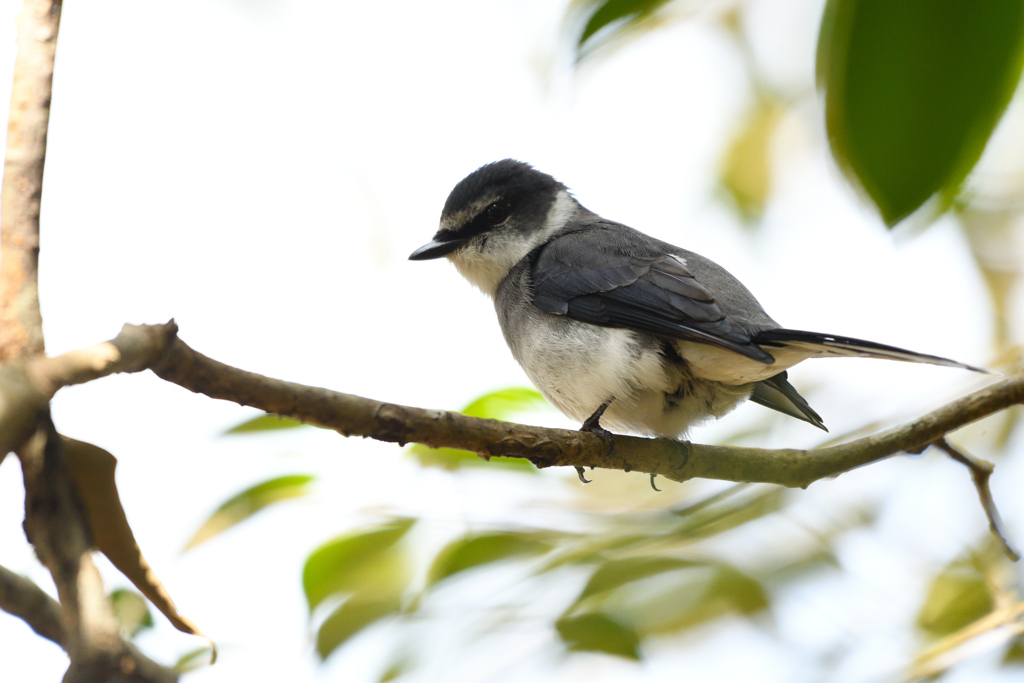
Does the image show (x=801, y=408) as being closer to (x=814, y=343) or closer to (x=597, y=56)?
(x=814, y=343)

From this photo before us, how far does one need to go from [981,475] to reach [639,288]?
1.10m

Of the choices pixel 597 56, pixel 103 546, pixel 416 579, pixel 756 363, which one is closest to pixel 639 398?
pixel 756 363

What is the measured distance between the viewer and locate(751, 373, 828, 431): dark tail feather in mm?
2557

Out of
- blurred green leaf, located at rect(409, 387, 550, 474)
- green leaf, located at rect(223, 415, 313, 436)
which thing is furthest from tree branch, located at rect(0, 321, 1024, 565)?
green leaf, located at rect(223, 415, 313, 436)

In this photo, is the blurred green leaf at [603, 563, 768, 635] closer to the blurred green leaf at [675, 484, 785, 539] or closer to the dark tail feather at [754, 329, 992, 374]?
the blurred green leaf at [675, 484, 785, 539]

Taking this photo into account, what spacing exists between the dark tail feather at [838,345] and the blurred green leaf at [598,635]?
80 centimetres

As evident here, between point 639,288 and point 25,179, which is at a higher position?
point 25,179

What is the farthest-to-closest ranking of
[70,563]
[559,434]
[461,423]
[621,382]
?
[621,382]
[559,434]
[461,423]
[70,563]

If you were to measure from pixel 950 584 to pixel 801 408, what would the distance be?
0.75m

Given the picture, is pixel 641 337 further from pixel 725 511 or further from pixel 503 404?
pixel 725 511

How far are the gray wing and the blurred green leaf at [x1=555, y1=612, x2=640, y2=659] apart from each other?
3.49ft

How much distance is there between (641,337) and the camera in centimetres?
243

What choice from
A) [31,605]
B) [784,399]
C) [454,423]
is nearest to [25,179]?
[31,605]

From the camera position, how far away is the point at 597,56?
91cm
